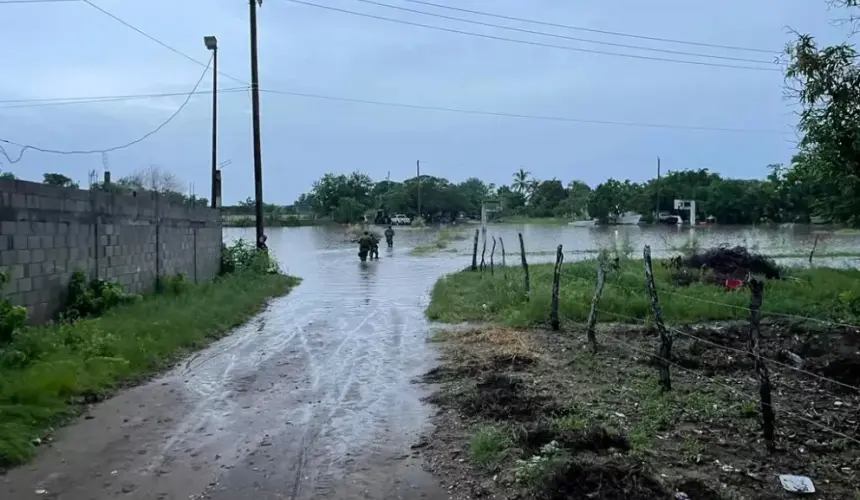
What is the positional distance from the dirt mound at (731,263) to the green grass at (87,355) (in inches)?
516

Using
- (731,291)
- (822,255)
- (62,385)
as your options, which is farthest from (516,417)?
(822,255)

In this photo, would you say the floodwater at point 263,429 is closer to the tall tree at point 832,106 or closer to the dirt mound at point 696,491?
the dirt mound at point 696,491

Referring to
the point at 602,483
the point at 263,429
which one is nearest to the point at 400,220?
the point at 263,429

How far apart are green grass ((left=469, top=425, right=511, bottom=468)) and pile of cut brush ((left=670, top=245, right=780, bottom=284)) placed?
13721 mm

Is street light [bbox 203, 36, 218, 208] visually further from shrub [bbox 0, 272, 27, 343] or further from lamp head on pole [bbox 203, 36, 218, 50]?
shrub [bbox 0, 272, 27, 343]

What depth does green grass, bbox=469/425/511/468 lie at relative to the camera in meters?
5.55

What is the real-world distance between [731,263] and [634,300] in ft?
27.7

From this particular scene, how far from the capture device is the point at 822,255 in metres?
33.7

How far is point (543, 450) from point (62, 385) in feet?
17.5

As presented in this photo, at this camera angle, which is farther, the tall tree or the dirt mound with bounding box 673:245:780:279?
the dirt mound with bounding box 673:245:780:279

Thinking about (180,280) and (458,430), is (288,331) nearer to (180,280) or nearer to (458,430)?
(180,280)

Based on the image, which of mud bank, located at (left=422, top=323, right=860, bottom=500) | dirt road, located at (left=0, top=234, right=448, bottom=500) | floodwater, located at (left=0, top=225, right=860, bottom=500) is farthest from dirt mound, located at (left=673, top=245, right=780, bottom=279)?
dirt road, located at (left=0, top=234, right=448, bottom=500)

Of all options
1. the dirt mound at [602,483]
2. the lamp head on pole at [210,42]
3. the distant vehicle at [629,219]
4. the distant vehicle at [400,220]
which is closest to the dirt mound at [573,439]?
the dirt mound at [602,483]

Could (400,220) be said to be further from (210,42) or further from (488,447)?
(488,447)
